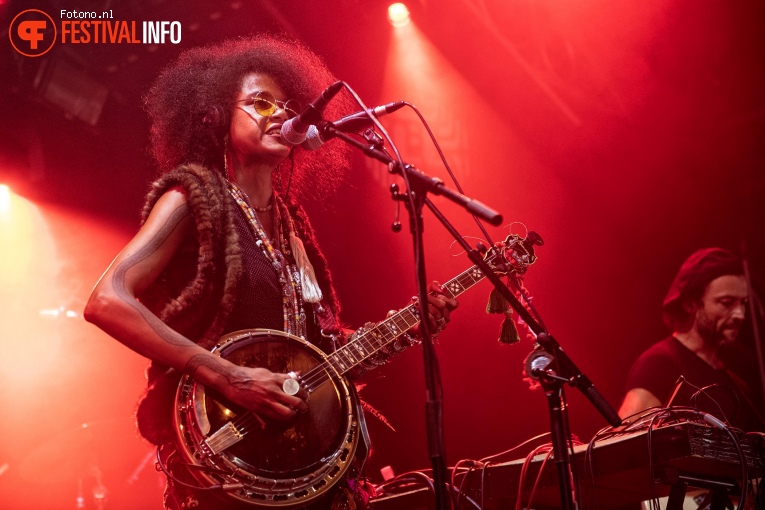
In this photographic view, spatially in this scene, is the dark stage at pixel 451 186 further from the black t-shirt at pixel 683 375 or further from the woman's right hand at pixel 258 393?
the woman's right hand at pixel 258 393

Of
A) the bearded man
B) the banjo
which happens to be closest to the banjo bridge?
the banjo

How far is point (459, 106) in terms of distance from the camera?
19.6ft

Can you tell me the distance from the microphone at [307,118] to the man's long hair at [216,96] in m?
0.82

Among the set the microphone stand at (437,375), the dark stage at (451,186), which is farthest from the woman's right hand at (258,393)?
the dark stage at (451,186)

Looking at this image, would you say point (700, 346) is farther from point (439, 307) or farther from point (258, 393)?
point (258, 393)

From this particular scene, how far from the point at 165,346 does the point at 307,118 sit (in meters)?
0.94

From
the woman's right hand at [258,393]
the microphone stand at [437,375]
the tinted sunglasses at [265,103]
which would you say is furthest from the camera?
the tinted sunglasses at [265,103]

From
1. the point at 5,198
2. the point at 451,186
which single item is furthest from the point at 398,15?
the point at 5,198

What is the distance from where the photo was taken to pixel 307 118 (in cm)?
246

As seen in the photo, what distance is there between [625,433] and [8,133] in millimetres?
4315

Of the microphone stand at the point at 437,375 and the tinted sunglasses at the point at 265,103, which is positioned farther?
the tinted sunglasses at the point at 265,103

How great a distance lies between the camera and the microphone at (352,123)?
7.89ft

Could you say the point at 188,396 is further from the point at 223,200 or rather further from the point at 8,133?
the point at 8,133

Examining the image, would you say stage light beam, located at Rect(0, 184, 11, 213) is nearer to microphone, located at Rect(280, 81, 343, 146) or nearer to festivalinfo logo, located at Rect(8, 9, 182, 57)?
festivalinfo logo, located at Rect(8, 9, 182, 57)
